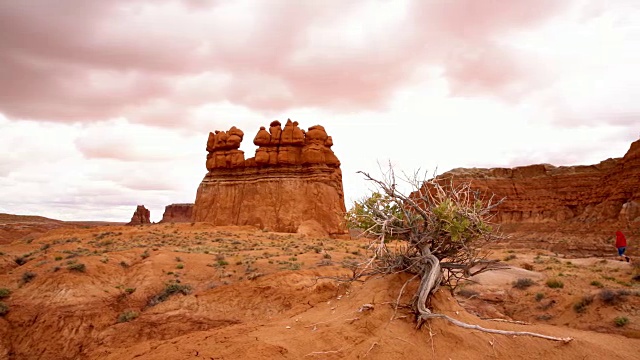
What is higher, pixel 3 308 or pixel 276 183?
pixel 276 183

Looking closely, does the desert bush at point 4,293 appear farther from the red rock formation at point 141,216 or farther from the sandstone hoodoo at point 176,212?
the sandstone hoodoo at point 176,212

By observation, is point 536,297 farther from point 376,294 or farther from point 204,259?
point 204,259

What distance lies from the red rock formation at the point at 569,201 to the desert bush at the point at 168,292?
3190 centimetres

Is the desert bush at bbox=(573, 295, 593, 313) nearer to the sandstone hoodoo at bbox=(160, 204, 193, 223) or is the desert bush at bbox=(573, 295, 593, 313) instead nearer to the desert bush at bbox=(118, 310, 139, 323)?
the desert bush at bbox=(118, 310, 139, 323)

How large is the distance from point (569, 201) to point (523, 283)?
2113 inches

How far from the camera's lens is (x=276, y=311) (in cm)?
1136

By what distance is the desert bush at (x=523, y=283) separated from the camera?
1397 cm

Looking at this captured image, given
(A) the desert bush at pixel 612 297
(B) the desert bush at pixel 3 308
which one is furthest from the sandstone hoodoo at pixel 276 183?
(A) the desert bush at pixel 612 297

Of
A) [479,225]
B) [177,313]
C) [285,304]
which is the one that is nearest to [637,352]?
[479,225]

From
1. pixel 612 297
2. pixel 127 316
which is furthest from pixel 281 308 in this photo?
pixel 612 297

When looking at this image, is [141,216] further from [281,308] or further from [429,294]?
[429,294]

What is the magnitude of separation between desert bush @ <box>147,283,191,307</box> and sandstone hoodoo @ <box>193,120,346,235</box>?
25.8 m

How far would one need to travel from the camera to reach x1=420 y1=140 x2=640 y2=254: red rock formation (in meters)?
44.2

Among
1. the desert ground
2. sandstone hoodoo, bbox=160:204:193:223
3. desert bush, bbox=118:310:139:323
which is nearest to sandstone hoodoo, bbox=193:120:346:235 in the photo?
the desert ground
